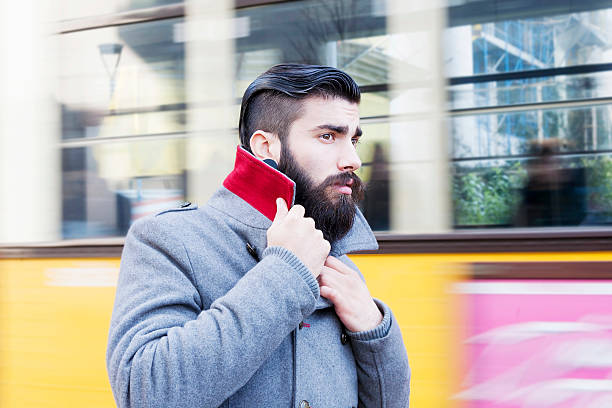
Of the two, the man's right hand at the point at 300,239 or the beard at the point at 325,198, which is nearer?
the man's right hand at the point at 300,239

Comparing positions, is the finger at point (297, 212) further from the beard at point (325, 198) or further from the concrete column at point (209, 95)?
the concrete column at point (209, 95)

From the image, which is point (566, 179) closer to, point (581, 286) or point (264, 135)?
point (581, 286)

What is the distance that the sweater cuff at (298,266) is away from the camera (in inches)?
51.4

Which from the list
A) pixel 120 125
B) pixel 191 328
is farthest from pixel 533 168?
pixel 120 125

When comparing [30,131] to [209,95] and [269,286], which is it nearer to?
[209,95]

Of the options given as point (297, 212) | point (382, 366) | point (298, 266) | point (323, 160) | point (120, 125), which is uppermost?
point (120, 125)

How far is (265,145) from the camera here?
1629 mm

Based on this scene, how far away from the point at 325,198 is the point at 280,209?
0.56 feet

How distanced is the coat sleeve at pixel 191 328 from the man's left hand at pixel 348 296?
0.61ft

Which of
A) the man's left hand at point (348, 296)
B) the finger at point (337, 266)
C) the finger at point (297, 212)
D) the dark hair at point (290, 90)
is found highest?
the dark hair at point (290, 90)


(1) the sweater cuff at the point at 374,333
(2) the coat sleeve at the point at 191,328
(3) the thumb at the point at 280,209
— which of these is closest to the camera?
(2) the coat sleeve at the point at 191,328

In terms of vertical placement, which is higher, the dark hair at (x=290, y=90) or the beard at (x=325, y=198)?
the dark hair at (x=290, y=90)

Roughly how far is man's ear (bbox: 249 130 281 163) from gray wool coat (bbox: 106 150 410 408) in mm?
132

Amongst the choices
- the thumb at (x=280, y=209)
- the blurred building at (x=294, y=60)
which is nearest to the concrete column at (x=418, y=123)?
the blurred building at (x=294, y=60)
